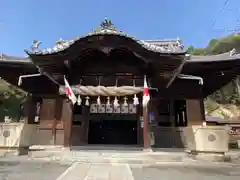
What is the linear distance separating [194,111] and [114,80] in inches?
181

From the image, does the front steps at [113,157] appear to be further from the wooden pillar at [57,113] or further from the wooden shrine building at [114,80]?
the wooden pillar at [57,113]

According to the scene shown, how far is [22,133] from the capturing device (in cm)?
849

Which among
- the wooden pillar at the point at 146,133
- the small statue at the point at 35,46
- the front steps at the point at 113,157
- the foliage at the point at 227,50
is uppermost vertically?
the foliage at the point at 227,50

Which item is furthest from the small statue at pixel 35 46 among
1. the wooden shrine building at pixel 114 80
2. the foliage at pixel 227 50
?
the foliage at pixel 227 50

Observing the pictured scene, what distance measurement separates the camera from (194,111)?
32.0 feet

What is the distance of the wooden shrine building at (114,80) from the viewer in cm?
754

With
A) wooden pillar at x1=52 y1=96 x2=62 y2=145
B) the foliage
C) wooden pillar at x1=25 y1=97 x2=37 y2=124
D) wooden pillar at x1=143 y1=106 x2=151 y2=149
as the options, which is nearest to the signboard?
wooden pillar at x1=52 y1=96 x2=62 y2=145

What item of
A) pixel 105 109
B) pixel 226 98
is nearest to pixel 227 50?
pixel 226 98

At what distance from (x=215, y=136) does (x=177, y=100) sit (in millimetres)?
3141

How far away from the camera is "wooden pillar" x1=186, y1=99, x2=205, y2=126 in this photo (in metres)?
9.63

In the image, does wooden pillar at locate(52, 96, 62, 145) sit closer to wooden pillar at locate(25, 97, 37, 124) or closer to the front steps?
wooden pillar at locate(25, 97, 37, 124)

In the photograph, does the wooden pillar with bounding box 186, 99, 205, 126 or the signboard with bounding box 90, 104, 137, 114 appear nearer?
the wooden pillar with bounding box 186, 99, 205, 126

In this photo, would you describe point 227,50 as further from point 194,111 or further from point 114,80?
point 114,80

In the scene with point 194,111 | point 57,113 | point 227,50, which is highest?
point 227,50
